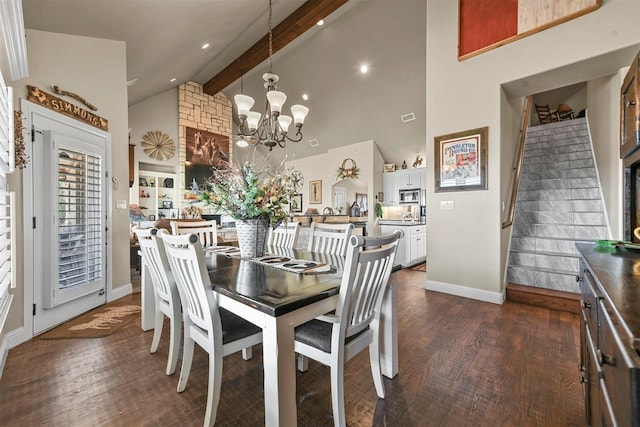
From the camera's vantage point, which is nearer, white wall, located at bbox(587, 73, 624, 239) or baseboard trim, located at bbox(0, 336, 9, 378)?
baseboard trim, located at bbox(0, 336, 9, 378)

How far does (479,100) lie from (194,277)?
3.64 meters

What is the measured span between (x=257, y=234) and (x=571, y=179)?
4663 mm

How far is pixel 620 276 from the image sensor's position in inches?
36.3

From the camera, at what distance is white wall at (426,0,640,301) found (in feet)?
8.55

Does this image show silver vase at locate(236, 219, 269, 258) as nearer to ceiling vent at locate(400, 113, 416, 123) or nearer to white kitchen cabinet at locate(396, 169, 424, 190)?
ceiling vent at locate(400, 113, 416, 123)

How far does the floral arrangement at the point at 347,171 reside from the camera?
7.62 metres

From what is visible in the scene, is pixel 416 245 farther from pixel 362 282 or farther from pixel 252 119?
pixel 362 282

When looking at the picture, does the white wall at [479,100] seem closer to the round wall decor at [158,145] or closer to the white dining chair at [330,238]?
the white dining chair at [330,238]

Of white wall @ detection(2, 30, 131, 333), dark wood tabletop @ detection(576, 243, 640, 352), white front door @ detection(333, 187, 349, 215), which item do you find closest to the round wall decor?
white wall @ detection(2, 30, 131, 333)

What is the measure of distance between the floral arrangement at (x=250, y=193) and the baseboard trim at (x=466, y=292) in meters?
2.57

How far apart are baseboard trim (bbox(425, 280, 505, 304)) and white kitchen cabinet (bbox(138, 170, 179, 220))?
6185 mm

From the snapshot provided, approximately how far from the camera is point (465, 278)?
11.2 ft

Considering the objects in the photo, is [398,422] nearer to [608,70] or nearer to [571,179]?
[608,70]

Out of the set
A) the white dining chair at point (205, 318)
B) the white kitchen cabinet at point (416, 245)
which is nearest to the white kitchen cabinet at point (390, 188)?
the white kitchen cabinet at point (416, 245)
